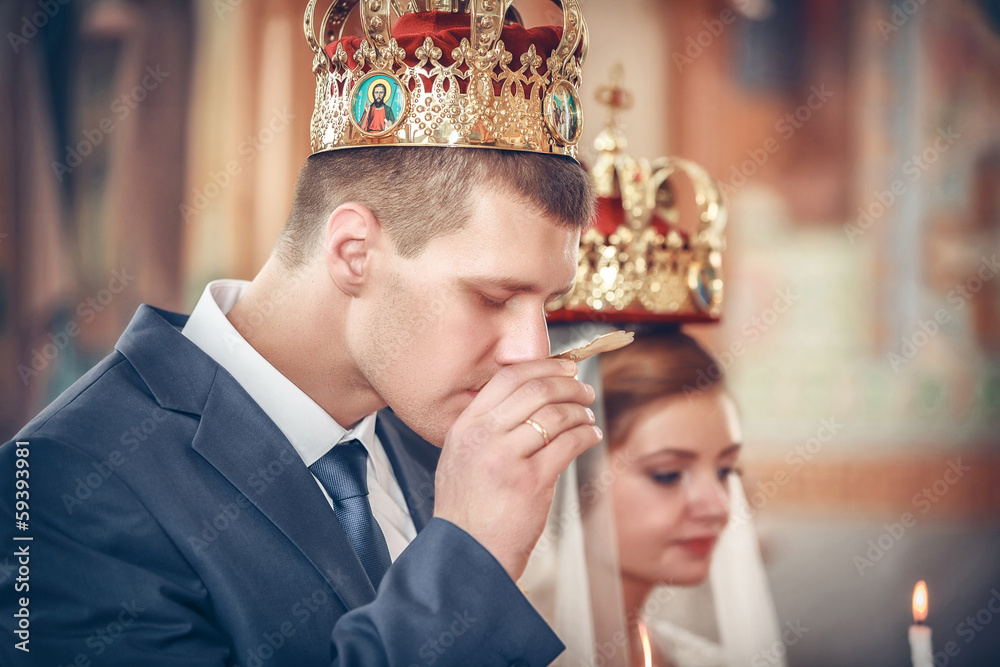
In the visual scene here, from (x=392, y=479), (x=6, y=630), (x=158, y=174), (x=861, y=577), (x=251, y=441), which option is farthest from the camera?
(x=861, y=577)

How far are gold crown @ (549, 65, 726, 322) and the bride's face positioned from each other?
0.26 m

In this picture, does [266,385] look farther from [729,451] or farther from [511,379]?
[729,451]

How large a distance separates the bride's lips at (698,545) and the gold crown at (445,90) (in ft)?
3.94

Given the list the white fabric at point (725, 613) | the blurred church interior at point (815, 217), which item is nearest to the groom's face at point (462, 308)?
the white fabric at point (725, 613)

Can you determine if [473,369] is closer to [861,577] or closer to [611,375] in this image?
[611,375]

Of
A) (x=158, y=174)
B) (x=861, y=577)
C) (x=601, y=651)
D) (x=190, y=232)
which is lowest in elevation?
(x=861, y=577)

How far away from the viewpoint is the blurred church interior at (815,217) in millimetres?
3520

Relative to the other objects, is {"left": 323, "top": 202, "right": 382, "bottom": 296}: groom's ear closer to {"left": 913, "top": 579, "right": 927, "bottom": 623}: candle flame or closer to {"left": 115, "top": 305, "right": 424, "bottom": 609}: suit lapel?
{"left": 115, "top": 305, "right": 424, "bottom": 609}: suit lapel

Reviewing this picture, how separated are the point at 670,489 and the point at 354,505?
1.04 meters

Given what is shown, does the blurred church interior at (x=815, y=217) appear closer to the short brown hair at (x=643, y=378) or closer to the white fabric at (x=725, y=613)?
the white fabric at (x=725, y=613)

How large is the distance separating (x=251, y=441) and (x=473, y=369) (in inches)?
14.9

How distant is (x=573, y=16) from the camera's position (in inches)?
61.8

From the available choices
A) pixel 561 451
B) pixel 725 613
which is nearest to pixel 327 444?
pixel 561 451

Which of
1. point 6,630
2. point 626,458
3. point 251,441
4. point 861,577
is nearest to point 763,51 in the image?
point 861,577
